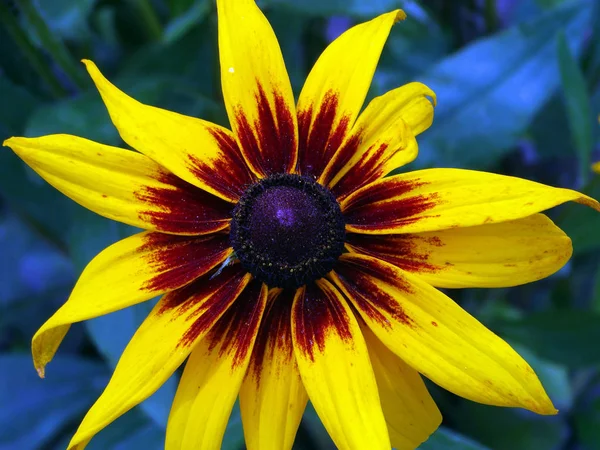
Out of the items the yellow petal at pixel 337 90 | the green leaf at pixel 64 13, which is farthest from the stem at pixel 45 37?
the yellow petal at pixel 337 90

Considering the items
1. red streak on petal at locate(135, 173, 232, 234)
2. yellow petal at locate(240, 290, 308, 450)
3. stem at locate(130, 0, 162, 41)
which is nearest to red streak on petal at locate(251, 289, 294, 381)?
yellow petal at locate(240, 290, 308, 450)

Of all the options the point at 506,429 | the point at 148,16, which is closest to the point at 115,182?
the point at 148,16

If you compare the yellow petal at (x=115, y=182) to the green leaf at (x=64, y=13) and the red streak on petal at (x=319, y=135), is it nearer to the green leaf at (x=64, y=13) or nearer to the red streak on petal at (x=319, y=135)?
the red streak on petal at (x=319, y=135)

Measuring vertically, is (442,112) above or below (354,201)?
below

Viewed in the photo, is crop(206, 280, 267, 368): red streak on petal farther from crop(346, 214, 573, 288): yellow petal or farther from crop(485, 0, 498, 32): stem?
crop(485, 0, 498, 32): stem

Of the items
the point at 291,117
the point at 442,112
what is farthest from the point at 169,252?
the point at 442,112

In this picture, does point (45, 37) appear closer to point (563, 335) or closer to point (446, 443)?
point (446, 443)

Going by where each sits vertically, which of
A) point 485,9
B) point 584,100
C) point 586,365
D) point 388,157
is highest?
point 388,157

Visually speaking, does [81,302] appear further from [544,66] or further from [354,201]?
[544,66]
